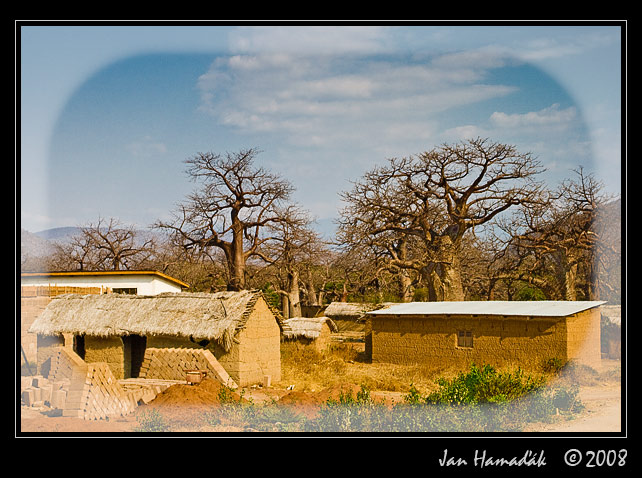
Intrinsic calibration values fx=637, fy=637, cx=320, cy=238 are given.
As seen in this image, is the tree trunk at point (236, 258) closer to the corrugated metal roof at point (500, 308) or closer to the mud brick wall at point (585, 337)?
the corrugated metal roof at point (500, 308)

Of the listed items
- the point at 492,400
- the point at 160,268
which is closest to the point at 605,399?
the point at 492,400

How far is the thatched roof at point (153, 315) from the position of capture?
13430 mm

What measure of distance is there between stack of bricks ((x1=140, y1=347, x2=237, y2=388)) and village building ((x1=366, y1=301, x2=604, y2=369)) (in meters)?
5.35

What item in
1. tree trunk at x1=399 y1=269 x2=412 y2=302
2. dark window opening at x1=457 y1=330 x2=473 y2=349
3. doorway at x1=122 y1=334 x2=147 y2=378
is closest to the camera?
doorway at x1=122 y1=334 x2=147 y2=378

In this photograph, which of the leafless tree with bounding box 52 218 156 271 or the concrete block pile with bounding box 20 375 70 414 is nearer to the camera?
the concrete block pile with bounding box 20 375 70 414

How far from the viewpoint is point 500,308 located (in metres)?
15.9

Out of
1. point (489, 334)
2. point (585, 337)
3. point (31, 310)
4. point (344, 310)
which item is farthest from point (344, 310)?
point (31, 310)

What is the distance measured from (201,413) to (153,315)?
4.92 m

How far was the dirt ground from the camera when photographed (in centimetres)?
887

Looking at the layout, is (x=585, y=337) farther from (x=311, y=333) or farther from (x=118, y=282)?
(x=118, y=282)

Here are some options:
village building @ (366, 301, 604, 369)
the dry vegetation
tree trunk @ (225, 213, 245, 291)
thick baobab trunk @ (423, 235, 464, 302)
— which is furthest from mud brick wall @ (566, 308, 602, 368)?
tree trunk @ (225, 213, 245, 291)

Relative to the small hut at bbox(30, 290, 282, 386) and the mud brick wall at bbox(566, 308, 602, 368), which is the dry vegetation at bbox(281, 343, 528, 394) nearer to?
the small hut at bbox(30, 290, 282, 386)

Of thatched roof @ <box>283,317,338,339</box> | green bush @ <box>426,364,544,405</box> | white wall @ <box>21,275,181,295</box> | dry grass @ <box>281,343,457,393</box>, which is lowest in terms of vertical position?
dry grass @ <box>281,343,457,393</box>
